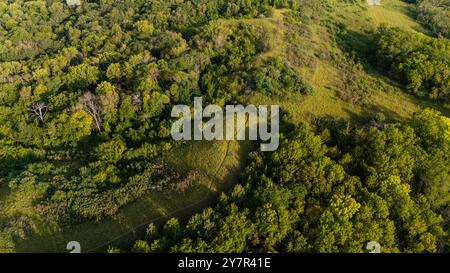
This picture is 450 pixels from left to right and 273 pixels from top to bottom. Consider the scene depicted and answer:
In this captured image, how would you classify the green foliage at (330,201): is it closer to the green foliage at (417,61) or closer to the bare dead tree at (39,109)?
the green foliage at (417,61)

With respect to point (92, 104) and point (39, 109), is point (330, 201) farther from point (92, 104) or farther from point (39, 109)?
point (39, 109)

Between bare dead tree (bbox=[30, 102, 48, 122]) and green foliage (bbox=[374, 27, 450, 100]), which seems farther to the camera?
bare dead tree (bbox=[30, 102, 48, 122])

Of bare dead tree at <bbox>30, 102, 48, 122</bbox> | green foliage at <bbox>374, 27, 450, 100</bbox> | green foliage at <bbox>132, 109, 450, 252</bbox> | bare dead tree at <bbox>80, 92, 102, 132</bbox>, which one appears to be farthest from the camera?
bare dead tree at <bbox>30, 102, 48, 122</bbox>

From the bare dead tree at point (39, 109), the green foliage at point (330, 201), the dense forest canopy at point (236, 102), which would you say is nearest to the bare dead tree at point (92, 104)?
the dense forest canopy at point (236, 102)

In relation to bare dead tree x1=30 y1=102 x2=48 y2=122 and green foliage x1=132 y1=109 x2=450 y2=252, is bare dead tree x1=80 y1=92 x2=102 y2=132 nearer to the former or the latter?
bare dead tree x1=30 y1=102 x2=48 y2=122

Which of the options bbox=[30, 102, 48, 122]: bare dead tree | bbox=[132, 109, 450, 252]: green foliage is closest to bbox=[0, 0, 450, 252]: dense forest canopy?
bbox=[132, 109, 450, 252]: green foliage
